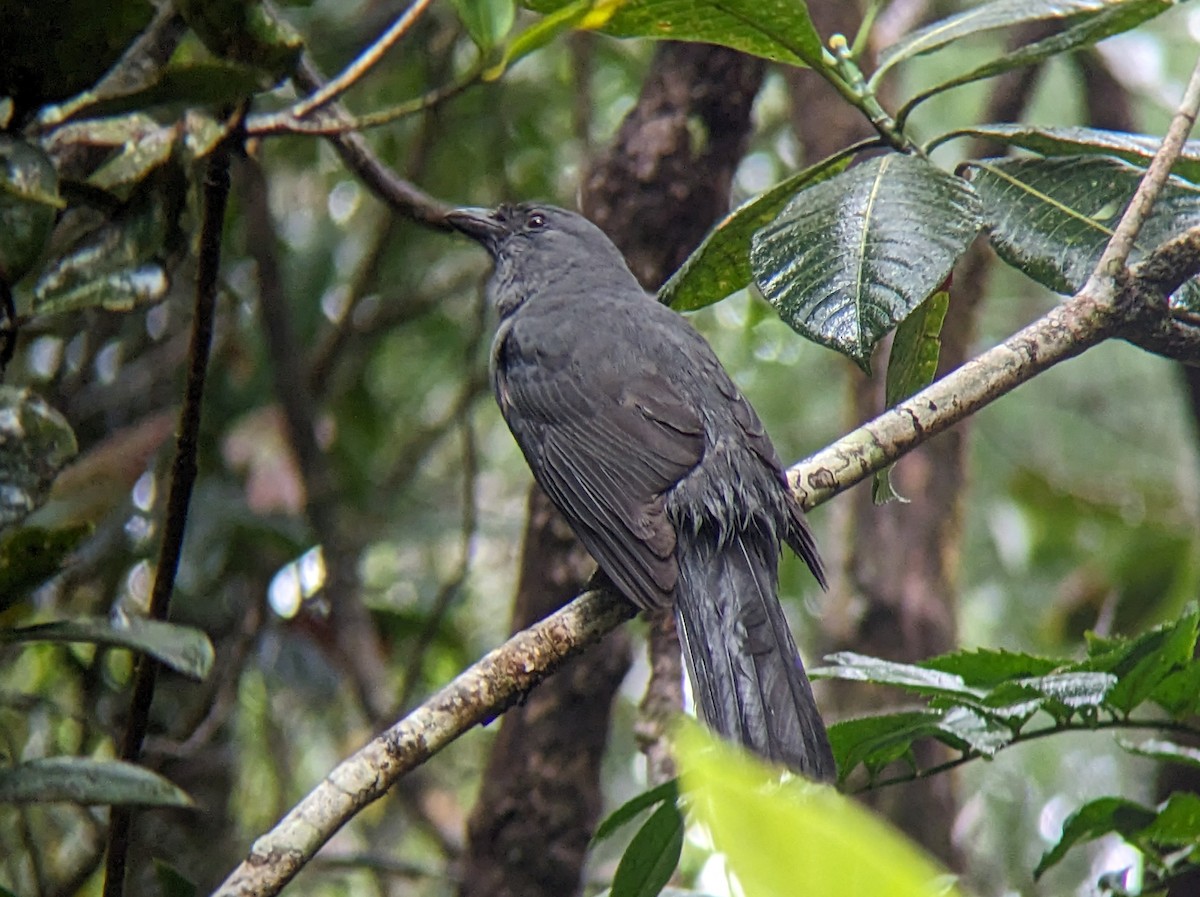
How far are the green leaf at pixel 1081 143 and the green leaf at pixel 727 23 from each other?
1.15ft

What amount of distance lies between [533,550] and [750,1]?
1.89m

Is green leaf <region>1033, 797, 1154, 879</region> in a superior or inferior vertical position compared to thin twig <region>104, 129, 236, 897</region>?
inferior

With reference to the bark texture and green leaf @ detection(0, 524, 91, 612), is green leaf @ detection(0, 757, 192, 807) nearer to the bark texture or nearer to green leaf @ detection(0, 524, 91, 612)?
green leaf @ detection(0, 524, 91, 612)

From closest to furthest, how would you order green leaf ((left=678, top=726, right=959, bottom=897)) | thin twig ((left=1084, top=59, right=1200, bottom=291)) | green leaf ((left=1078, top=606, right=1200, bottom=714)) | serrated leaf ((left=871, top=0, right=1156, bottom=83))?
green leaf ((left=678, top=726, right=959, bottom=897)), green leaf ((left=1078, top=606, right=1200, bottom=714)), thin twig ((left=1084, top=59, right=1200, bottom=291)), serrated leaf ((left=871, top=0, right=1156, bottom=83))

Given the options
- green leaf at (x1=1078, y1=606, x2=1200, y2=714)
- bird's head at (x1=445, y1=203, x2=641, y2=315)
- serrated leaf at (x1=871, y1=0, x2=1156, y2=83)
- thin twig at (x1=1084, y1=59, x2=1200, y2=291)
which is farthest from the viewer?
bird's head at (x1=445, y1=203, x2=641, y2=315)

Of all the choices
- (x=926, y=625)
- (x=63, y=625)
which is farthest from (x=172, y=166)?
(x=926, y=625)

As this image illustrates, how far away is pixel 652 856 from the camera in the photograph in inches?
79.0

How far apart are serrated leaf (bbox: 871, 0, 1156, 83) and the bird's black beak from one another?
68.9 inches

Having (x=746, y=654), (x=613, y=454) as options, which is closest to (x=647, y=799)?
(x=746, y=654)

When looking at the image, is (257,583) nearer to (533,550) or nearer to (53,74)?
(533,550)

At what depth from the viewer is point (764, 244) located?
7.84ft

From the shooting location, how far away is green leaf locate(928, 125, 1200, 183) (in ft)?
7.91

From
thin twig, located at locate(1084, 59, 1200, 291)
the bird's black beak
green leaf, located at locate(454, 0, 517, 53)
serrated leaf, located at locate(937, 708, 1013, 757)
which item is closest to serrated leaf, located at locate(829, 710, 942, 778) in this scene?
serrated leaf, located at locate(937, 708, 1013, 757)

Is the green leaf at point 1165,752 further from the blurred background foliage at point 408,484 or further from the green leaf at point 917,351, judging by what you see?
the blurred background foliage at point 408,484
